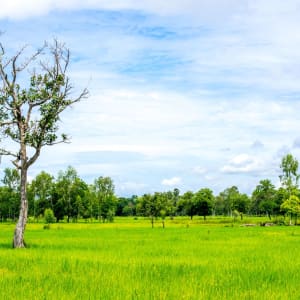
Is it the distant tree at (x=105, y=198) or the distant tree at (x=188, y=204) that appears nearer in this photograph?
the distant tree at (x=105, y=198)

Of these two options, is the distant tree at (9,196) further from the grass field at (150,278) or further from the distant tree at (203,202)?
the grass field at (150,278)

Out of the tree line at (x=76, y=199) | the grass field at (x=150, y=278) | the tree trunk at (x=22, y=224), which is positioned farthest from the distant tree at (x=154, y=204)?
the grass field at (x=150, y=278)

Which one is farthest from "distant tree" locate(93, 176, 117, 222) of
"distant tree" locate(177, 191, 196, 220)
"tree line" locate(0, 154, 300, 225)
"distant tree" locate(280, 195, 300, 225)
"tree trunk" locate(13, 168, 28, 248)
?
"tree trunk" locate(13, 168, 28, 248)

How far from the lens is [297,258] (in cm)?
2220

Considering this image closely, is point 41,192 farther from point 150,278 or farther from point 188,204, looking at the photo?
point 150,278

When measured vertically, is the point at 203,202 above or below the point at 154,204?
above

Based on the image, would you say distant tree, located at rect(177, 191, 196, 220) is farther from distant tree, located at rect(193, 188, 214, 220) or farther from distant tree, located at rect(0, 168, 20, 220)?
distant tree, located at rect(0, 168, 20, 220)

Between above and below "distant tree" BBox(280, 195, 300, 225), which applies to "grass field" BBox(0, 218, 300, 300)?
below

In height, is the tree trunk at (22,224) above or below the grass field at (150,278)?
above

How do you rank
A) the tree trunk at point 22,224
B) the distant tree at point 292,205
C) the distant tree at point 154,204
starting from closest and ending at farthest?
the tree trunk at point 22,224 < the distant tree at point 292,205 < the distant tree at point 154,204

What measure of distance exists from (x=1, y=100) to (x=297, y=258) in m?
20.2

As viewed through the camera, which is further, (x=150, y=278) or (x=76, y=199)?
(x=76, y=199)

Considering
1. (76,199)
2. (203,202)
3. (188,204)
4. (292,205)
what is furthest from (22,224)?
(188,204)

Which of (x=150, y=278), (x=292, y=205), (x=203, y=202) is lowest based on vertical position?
(x=150, y=278)
